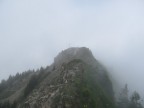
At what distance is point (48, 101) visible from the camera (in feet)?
489

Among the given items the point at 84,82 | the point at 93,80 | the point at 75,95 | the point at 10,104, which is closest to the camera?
the point at 75,95

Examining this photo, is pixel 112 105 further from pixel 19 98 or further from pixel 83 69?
pixel 19 98

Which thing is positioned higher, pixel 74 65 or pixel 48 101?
pixel 74 65

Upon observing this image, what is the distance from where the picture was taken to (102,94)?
16138cm

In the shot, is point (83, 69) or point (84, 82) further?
point (83, 69)

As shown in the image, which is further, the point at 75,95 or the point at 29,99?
the point at 29,99

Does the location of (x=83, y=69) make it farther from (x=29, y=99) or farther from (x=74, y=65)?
(x=29, y=99)

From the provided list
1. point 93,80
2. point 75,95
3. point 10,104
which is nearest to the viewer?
point 75,95

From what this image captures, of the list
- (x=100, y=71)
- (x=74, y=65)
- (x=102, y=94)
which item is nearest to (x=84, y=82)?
(x=102, y=94)

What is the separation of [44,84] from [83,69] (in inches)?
877

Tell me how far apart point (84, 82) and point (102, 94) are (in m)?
11.2

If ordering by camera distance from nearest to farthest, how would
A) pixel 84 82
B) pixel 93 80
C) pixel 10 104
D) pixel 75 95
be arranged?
pixel 75 95
pixel 84 82
pixel 93 80
pixel 10 104

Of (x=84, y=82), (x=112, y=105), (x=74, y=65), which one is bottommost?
(x=112, y=105)

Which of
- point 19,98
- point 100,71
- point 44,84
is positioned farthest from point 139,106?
point 19,98
